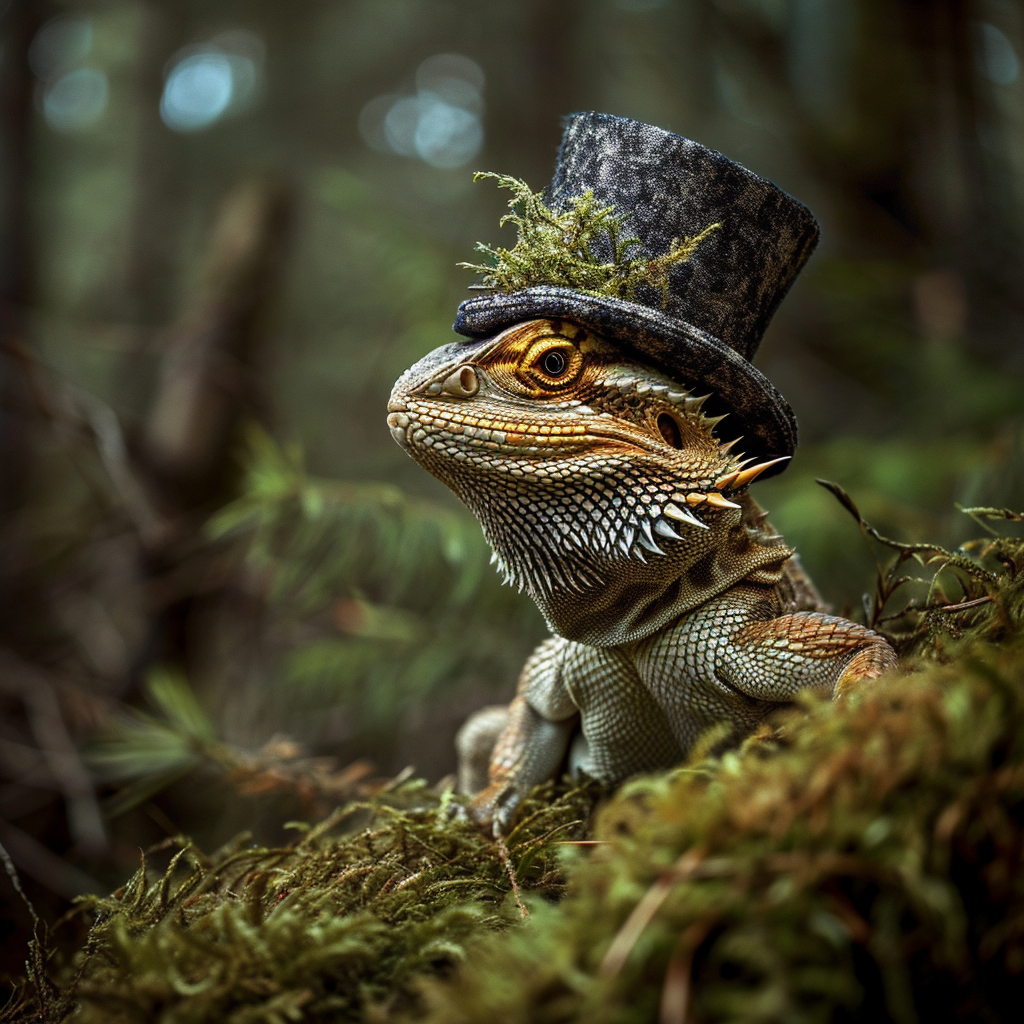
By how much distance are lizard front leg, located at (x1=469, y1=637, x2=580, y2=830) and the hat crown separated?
2.75 ft

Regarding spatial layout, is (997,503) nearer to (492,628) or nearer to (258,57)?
(492,628)

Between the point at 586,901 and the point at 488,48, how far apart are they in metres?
8.46

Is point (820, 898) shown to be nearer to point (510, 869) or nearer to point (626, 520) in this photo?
point (510, 869)

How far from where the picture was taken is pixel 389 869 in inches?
64.5

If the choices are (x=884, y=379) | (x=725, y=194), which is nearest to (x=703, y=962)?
(x=725, y=194)

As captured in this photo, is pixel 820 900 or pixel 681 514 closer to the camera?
pixel 820 900

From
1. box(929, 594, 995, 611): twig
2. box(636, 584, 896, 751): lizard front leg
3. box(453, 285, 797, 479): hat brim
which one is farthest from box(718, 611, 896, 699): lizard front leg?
box(453, 285, 797, 479): hat brim

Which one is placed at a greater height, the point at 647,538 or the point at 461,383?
the point at 461,383

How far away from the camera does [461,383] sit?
1747 millimetres

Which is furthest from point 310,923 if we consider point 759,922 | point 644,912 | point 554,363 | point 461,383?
point 554,363

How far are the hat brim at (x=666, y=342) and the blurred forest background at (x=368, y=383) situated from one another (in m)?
1.56

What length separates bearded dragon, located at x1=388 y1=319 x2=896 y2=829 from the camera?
1690 mm

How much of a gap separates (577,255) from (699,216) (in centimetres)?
27

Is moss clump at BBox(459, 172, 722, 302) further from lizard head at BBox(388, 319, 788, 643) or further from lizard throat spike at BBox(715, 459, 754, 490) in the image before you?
lizard throat spike at BBox(715, 459, 754, 490)
